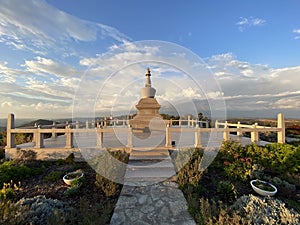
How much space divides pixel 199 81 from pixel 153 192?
17.0 ft

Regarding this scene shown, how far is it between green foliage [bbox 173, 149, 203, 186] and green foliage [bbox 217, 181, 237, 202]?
61 cm

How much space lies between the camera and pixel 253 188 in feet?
16.4

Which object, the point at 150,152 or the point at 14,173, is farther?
the point at 150,152

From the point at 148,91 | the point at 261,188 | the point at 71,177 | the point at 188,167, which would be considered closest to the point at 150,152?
the point at 188,167

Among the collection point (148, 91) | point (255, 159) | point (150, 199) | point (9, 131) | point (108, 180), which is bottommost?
point (150, 199)

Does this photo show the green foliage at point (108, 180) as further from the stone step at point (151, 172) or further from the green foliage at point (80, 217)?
the green foliage at point (80, 217)

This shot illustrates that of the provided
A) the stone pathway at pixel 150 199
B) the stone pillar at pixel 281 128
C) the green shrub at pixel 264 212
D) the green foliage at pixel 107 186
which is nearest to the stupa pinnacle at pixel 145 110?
the stone pathway at pixel 150 199

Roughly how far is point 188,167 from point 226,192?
1.28 meters

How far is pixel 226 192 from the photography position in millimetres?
4785

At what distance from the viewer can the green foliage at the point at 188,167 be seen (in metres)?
5.29

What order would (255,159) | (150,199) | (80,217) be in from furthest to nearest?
(255,159), (150,199), (80,217)

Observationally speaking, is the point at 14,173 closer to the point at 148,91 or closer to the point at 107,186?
the point at 107,186

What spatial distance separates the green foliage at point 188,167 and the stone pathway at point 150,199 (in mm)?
280

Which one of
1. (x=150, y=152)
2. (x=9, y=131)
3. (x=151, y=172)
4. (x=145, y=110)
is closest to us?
(x=151, y=172)
